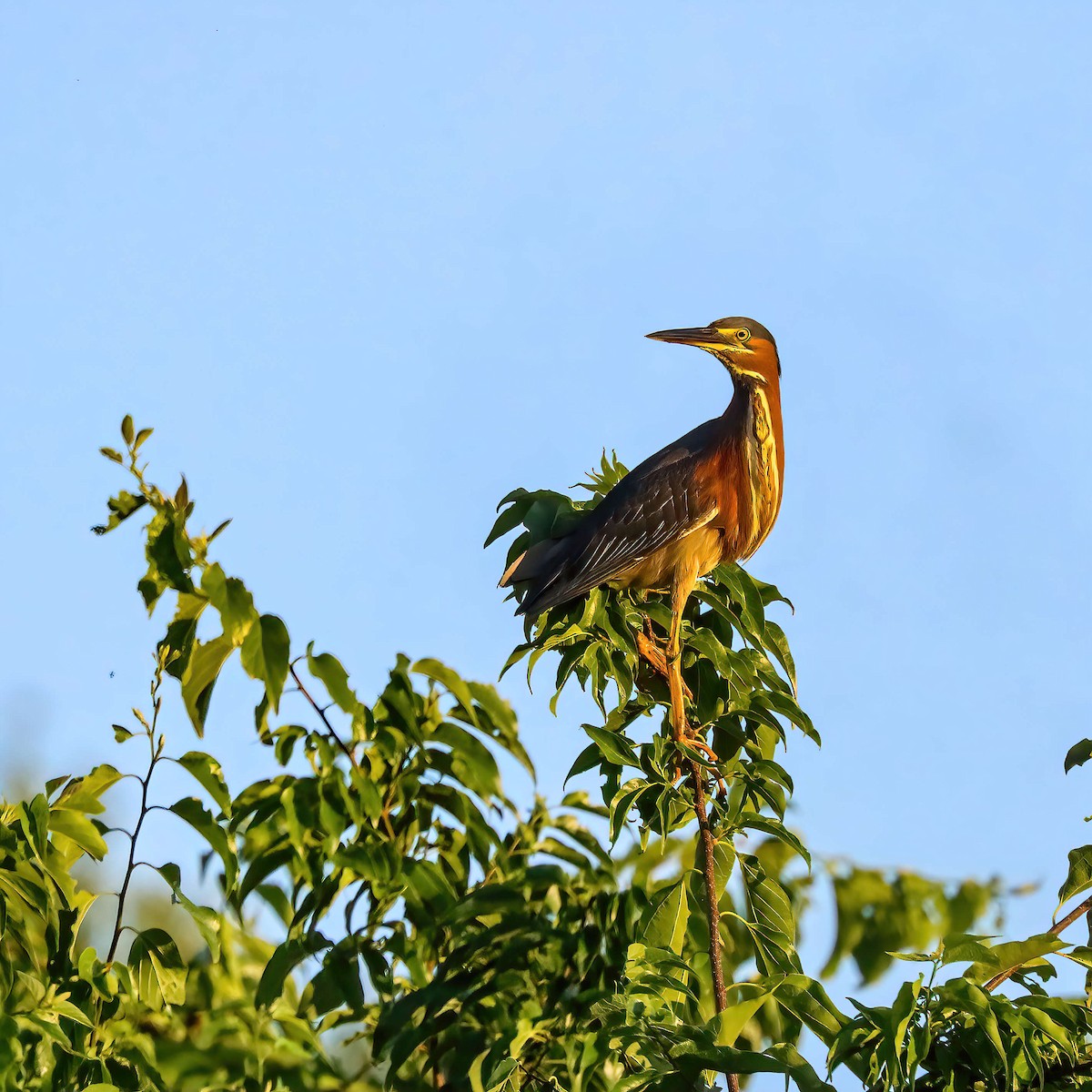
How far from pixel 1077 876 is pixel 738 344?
109 inches

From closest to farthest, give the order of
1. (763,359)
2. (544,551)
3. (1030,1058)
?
(1030,1058), (544,551), (763,359)

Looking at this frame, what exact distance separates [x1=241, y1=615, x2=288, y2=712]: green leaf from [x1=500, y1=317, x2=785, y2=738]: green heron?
1.29m

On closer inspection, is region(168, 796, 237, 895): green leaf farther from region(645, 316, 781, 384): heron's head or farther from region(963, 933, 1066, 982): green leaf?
region(645, 316, 781, 384): heron's head

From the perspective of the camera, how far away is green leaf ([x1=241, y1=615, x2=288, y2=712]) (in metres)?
2.87

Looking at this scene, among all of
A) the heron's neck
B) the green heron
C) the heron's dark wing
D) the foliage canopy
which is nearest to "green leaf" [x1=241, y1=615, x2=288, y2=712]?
the foliage canopy

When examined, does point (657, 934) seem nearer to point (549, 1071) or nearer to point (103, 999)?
point (549, 1071)

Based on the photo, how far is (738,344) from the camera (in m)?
5.30

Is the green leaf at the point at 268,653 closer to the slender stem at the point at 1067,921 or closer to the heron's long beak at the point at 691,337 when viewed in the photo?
the slender stem at the point at 1067,921

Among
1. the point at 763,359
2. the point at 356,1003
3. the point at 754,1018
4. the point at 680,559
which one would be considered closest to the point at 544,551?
the point at 680,559

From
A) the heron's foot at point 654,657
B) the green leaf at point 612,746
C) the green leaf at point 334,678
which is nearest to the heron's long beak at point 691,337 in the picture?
the heron's foot at point 654,657

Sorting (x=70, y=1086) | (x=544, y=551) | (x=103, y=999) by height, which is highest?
(x=544, y=551)

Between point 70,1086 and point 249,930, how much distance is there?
1.73 feet

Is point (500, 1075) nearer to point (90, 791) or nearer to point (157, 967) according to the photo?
point (157, 967)

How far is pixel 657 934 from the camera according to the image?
3.35 metres
